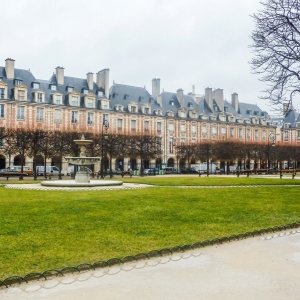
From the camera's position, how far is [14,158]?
4706cm

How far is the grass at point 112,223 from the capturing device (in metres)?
6.40

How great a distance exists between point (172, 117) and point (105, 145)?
21.0 metres

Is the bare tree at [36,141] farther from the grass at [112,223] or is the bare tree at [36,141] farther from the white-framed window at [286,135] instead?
the white-framed window at [286,135]

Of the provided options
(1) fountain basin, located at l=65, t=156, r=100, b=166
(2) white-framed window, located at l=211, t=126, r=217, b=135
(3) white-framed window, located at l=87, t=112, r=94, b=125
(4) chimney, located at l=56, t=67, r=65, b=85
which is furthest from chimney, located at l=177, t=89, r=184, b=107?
(1) fountain basin, located at l=65, t=156, r=100, b=166

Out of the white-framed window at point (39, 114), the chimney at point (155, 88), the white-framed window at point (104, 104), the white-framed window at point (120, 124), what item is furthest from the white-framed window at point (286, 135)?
the white-framed window at point (39, 114)

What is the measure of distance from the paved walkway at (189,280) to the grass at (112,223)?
655 millimetres

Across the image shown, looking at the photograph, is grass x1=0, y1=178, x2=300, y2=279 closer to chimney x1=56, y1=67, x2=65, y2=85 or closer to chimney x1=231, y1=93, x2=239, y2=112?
chimney x1=56, y1=67, x2=65, y2=85

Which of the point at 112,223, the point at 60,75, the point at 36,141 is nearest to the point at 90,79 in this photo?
the point at 60,75

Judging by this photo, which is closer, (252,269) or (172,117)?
(252,269)

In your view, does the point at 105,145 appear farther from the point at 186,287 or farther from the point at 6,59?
the point at 186,287

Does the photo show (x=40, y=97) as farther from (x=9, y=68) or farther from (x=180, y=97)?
(x=180, y=97)

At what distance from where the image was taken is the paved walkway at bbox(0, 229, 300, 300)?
4.64 m

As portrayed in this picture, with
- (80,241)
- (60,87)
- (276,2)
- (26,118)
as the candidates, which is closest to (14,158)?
(26,118)

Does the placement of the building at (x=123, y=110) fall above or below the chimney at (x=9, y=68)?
below
